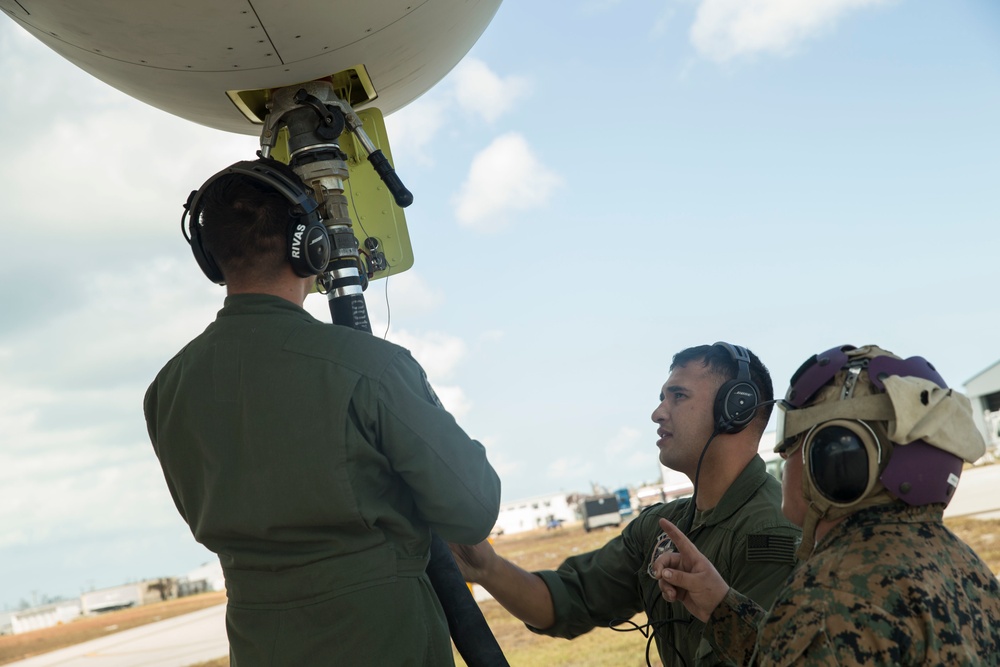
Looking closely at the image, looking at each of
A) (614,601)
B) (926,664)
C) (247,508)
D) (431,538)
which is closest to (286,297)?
(247,508)

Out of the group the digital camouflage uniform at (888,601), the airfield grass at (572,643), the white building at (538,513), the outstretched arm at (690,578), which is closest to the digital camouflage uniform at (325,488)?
the outstretched arm at (690,578)

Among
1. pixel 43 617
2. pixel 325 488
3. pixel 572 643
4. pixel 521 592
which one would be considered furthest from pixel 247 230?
pixel 43 617

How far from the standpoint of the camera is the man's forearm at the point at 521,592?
128 inches

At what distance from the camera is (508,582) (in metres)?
3.29

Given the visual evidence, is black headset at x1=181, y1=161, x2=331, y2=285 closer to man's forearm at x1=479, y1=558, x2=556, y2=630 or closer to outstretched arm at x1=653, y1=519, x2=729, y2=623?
outstretched arm at x1=653, y1=519, x2=729, y2=623

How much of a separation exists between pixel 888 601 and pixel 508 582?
68.9 inches

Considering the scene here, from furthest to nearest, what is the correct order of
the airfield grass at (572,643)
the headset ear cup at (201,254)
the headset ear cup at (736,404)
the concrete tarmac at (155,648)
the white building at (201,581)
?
the white building at (201,581)
the concrete tarmac at (155,648)
the airfield grass at (572,643)
the headset ear cup at (736,404)
the headset ear cup at (201,254)

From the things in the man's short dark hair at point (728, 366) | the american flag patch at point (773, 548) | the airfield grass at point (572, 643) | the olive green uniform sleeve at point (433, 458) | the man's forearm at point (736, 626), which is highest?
the man's short dark hair at point (728, 366)

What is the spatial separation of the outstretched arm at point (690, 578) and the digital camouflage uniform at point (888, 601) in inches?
19.2

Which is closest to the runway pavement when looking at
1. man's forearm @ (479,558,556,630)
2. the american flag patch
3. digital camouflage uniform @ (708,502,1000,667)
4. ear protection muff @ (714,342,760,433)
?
man's forearm @ (479,558,556,630)

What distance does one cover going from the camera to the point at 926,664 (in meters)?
1.70

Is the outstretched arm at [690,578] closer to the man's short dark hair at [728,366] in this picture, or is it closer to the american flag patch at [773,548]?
the american flag patch at [773,548]

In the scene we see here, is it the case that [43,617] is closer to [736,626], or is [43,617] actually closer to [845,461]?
[736,626]

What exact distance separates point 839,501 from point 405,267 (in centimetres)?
205
